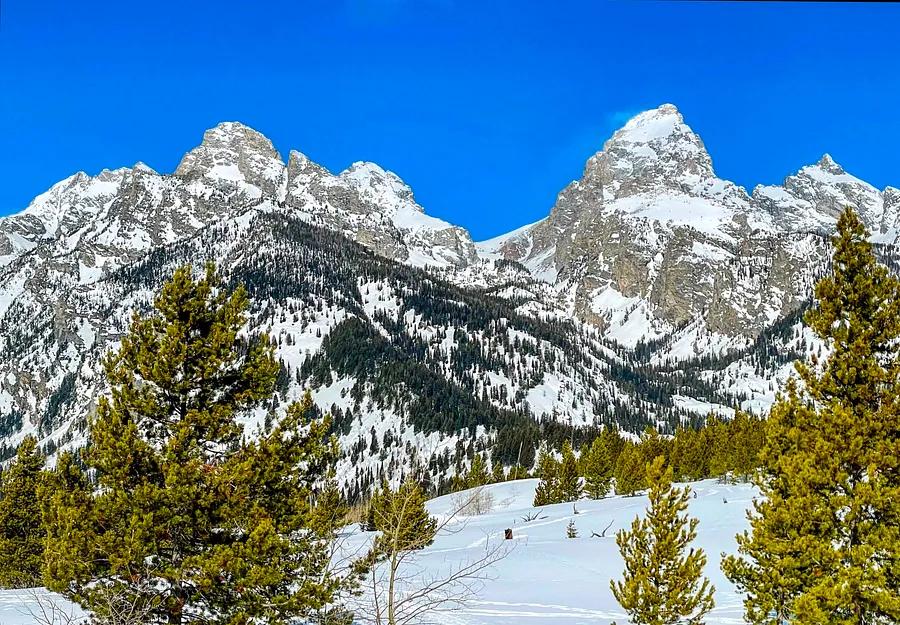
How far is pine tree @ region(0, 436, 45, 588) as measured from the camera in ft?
114

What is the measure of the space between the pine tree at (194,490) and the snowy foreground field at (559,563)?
12.0 ft

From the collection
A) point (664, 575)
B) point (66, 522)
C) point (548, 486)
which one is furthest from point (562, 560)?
point (548, 486)

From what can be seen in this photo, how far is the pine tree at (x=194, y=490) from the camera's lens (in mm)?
13078

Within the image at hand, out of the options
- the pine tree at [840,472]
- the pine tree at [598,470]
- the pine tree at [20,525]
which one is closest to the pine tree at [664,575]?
the pine tree at [840,472]

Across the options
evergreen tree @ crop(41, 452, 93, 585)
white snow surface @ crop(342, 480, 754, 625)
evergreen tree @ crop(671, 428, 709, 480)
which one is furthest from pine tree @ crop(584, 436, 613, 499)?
evergreen tree @ crop(41, 452, 93, 585)

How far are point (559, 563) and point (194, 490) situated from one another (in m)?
29.9

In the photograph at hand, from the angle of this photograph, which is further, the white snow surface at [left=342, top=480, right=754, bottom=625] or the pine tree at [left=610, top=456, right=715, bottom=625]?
the white snow surface at [left=342, top=480, right=754, bottom=625]

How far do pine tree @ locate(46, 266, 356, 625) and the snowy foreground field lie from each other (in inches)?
144

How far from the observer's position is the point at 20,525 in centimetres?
3569

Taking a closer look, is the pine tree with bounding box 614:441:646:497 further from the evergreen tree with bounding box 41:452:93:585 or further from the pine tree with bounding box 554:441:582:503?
the evergreen tree with bounding box 41:452:93:585

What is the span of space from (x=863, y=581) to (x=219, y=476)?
44.4 ft

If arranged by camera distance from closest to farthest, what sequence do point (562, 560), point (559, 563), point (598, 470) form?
point (559, 563) → point (562, 560) → point (598, 470)

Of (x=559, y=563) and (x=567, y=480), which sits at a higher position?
(x=567, y=480)

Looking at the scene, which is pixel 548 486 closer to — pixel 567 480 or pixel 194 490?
pixel 567 480
